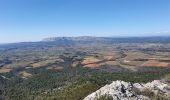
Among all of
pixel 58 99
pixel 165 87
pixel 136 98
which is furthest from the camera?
pixel 58 99

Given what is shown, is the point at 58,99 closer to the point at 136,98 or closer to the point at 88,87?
the point at 88,87

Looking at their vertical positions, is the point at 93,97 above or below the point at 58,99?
above

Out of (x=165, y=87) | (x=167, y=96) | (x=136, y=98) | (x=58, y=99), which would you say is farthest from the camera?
(x=58, y=99)

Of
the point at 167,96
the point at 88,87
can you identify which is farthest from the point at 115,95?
the point at 88,87

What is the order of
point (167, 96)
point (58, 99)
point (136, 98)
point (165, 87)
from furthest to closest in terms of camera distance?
1. point (58, 99)
2. point (165, 87)
3. point (167, 96)
4. point (136, 98)

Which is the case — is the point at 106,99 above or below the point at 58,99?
above

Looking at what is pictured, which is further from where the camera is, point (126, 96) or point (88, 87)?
point (88, 87)

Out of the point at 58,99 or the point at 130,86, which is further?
the point at 58,99

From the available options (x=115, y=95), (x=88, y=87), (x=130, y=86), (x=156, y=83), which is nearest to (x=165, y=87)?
(x=156, y=83)

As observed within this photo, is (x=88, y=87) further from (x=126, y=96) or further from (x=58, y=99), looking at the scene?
(x=126, y=96)
